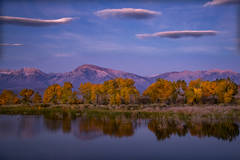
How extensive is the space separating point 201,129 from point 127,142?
9607 mm

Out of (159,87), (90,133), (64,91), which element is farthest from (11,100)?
(90,133)

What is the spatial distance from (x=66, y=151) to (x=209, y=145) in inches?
442

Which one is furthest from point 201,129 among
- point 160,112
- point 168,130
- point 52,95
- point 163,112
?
point 52,95

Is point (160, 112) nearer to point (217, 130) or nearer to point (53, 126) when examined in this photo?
point (217, 130)

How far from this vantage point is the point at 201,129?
27.2 meters

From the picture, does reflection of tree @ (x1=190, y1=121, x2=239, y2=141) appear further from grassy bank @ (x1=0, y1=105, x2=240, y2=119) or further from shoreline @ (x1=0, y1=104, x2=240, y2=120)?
shoreline @ (x1=0, y1=104, x2=240, y2=120)

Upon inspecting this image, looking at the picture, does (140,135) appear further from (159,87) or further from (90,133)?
(159,87)

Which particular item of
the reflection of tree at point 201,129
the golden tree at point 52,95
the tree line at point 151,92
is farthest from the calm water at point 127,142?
the golden tree at point 52,95

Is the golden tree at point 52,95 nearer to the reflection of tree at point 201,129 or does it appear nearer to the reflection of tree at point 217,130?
the reflection of tree at point 201,129

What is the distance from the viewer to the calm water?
17.5 m

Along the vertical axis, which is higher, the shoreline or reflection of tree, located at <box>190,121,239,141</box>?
the shoreline

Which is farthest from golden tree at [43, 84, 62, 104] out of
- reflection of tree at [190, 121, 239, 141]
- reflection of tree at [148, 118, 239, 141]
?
reflection of tree at [190, 121, 239, 141]

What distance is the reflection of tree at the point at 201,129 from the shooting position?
80.0 ft

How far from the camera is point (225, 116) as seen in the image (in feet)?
117
